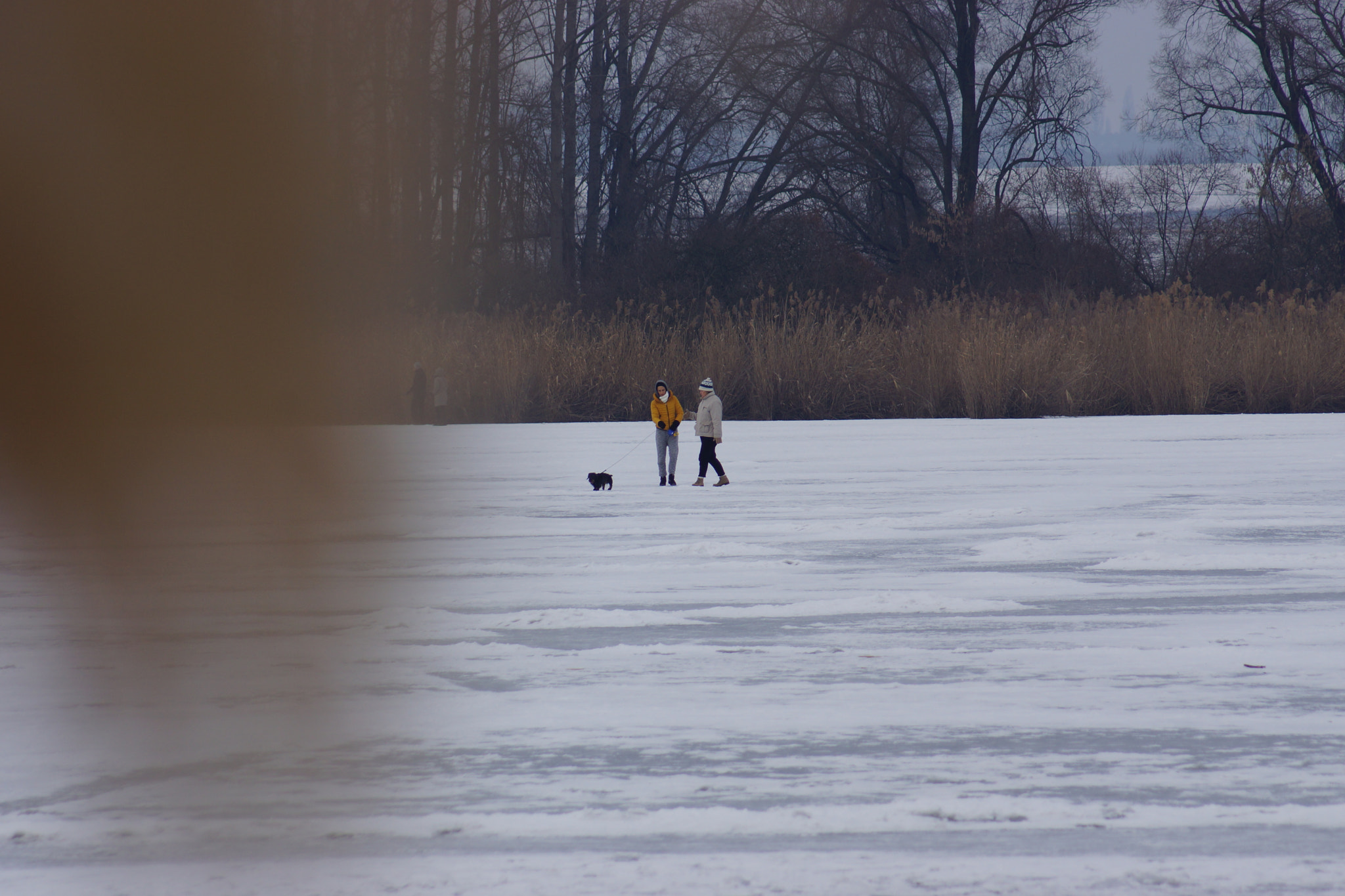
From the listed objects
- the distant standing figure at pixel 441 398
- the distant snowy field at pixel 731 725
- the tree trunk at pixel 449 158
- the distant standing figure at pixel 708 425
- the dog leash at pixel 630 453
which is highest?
the tree trunk at pixel 449 158

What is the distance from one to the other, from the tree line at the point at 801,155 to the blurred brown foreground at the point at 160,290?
22.8 ft

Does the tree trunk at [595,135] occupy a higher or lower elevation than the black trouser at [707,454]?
higher

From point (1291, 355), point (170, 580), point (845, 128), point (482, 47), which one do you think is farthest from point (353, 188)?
point (170, 580)

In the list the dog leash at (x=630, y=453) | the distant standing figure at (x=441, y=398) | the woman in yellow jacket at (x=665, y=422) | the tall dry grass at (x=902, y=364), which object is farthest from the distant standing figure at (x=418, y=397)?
the woman in yellow jacket at (x=665, y=422)

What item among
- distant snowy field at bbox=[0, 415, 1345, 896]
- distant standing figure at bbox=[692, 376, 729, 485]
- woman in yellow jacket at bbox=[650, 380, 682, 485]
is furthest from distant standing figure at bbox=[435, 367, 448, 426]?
distant snowy field at bbox=[0, 415, 1345, 896]

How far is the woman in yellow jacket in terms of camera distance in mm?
11609

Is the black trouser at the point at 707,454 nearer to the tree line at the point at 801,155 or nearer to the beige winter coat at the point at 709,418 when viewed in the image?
the beige winter coat at the point at 709,418

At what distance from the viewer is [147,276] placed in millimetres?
19562

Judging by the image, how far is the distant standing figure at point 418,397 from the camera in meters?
21.3

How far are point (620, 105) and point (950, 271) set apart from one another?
31.5ft

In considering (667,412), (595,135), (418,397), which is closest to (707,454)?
(667,412)

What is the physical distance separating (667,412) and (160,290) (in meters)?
11.2

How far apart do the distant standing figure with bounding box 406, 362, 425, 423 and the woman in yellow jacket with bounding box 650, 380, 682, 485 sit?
33.3 ft

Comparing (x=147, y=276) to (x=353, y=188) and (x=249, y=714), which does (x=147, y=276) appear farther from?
(x=249, y=714)
